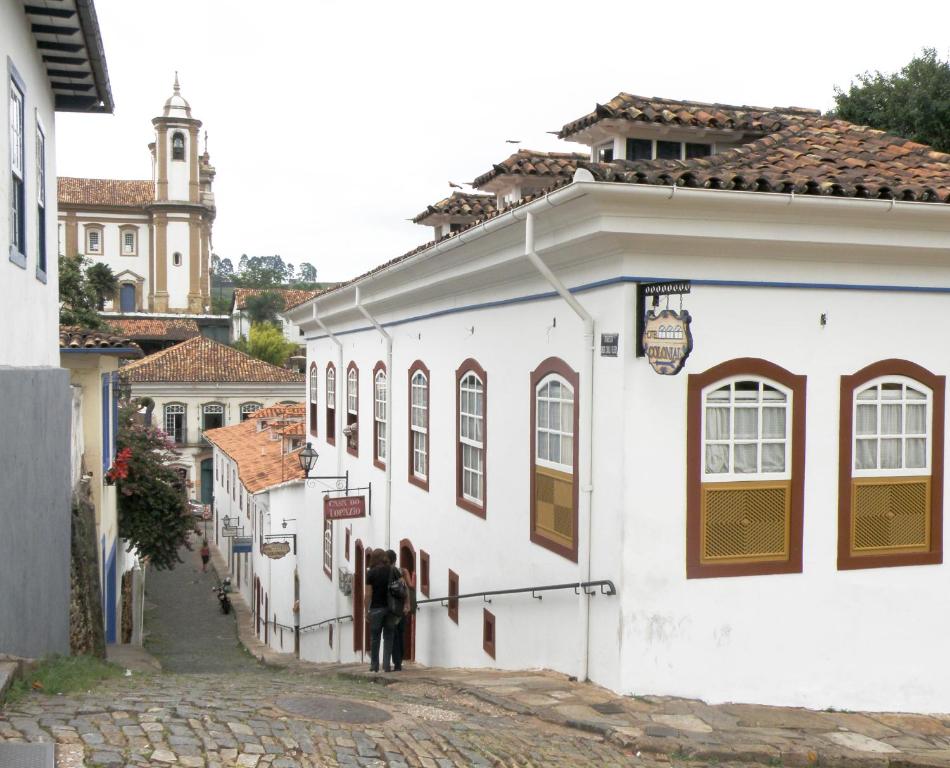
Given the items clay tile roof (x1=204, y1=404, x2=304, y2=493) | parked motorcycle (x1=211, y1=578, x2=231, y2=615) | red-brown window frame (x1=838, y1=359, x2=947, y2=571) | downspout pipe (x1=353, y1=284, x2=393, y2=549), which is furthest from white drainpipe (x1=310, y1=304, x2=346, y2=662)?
parked motorcycle (x1=211, y1=578, x2=231, y2=615)

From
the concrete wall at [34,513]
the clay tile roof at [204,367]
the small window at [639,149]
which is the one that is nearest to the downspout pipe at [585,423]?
the small window at [639,149]

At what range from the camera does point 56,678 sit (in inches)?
294

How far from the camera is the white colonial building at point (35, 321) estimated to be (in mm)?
7980

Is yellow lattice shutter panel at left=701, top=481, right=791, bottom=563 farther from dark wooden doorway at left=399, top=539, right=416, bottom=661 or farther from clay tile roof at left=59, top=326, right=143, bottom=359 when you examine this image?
clay tile roof at left=59, top=326, right=143, bottom=359

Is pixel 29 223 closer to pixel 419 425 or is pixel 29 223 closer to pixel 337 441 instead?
pixel 419 425

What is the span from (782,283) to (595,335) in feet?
4.84

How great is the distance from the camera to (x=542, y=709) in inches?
303

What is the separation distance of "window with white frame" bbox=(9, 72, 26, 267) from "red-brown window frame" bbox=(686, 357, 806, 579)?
599 centimetres

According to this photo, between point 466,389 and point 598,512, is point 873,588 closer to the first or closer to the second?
point 598,512

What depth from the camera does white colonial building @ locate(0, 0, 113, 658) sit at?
798 centimetres


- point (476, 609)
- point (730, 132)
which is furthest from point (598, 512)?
point (730, 132)

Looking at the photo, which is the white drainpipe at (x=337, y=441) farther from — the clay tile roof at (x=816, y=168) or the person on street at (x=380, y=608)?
the clay tile roof at (x=816, y=168)

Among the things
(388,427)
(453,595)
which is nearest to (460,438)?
(453,595)

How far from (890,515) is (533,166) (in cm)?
586
